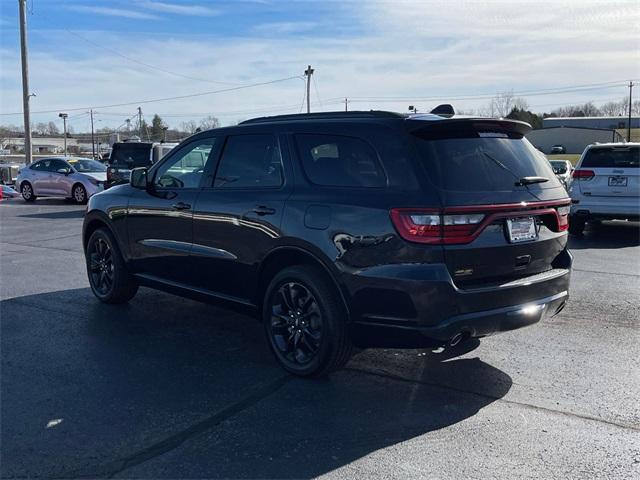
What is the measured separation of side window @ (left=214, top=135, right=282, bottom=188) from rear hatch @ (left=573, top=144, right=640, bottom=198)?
27.9ft

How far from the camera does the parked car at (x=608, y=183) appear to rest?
11.3 meters

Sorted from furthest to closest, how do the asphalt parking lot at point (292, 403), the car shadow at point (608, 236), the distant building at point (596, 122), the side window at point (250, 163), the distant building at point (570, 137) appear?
1. the distant building at point (596, 122)
2. the distant building at point (570, 137)
3. the car shadow at point (608, 236)
4. the side window at point (250, 163)
5. the asphalt parking lot at point (292, 403)

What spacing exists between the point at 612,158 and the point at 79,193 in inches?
586

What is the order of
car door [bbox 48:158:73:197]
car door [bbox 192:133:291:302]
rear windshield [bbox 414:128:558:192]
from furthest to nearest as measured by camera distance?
1. car door [bbox 48:158:73:197]
2. car door [bbox 192:133:291:302]
3. rear windshield [bbox 414:128:558:192]

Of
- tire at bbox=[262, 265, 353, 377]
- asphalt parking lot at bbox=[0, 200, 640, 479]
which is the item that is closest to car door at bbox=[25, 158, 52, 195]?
asphalt parking lot at bbox=[0, 200, 640, 479]

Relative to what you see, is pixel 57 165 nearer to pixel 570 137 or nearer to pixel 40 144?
pixel 570 137

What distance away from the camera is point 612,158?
38.2 feet

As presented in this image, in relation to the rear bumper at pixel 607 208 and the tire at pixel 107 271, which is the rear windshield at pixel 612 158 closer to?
the rear bumper at pixel 607 208

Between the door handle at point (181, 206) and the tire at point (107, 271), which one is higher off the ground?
the door handle at point (181, 206)

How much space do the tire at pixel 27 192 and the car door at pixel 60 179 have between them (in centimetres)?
107

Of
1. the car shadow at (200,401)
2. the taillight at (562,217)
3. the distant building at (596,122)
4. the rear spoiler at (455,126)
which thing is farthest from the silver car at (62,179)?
the distant building at (596,122)

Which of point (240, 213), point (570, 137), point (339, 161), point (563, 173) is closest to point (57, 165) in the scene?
point (563, 173)

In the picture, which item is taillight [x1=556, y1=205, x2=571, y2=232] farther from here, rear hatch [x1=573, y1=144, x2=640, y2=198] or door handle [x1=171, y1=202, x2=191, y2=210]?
rear hatch [x1=573, y1=144, x2=640, y2=198]

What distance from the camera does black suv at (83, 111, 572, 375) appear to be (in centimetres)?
401
